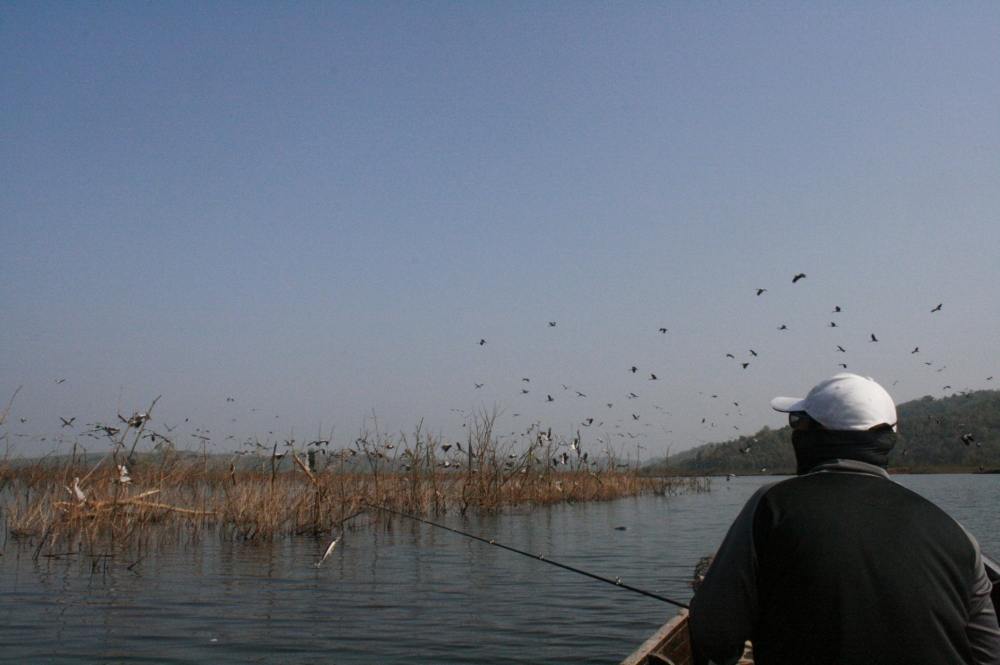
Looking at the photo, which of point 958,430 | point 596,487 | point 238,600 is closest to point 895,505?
point 238,600

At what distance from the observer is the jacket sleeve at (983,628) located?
10.1 feet

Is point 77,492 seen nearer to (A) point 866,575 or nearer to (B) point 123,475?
(B) point 123,475

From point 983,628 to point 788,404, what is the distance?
1.08 meters

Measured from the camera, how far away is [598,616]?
11.0 m

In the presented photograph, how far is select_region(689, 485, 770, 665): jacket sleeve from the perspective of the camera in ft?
10.2

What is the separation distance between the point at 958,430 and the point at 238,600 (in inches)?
3077

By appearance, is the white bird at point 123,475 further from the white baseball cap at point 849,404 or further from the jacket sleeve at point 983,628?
the jacket sleeve at point 983,628

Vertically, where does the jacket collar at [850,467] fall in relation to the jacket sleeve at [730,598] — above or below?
above

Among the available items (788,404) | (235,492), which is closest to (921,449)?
(235,492)

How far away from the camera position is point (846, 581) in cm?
288

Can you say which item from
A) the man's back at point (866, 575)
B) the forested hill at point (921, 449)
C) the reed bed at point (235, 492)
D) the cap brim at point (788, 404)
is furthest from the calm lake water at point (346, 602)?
the forested hill at point (921, 449)

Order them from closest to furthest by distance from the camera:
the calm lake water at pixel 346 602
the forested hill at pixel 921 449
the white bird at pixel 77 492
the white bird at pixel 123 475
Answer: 1. the calm lake water at pixel 346 602
2. the white bird at pixel 123 475
3. the white bird at pixel 77 492
4. the forested hill at pixel 921 449

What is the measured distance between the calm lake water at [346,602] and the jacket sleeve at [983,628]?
6.03 meters

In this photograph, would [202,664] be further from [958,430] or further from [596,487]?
[958,430]
